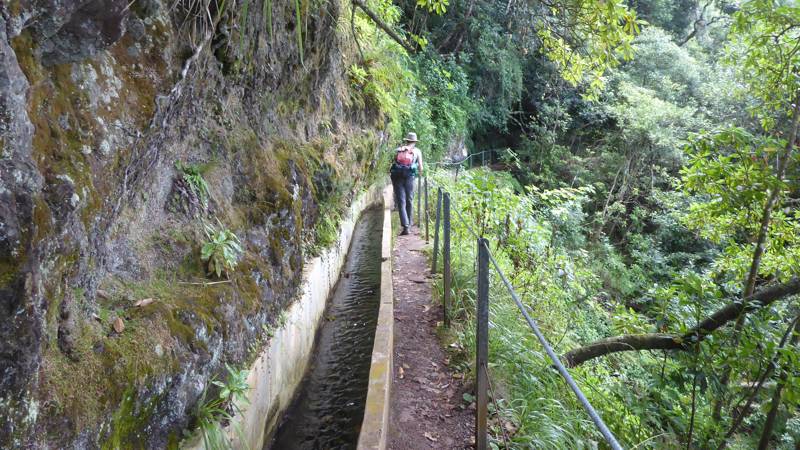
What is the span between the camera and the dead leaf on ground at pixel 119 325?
7.95ft

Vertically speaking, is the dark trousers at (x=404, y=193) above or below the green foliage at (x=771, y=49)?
below

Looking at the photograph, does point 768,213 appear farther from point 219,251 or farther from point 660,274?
point 660,274

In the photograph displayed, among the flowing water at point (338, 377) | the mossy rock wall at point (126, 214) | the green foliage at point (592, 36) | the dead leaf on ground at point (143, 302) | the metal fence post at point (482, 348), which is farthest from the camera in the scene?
the green foliage at point (592, 36)

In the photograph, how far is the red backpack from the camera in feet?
29.7

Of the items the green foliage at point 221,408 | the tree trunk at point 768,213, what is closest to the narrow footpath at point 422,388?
the green foliage at point 221,408

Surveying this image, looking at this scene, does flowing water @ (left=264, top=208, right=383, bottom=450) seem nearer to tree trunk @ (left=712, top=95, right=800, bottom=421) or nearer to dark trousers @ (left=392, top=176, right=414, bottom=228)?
dark trousers @ (left=392, top=176, right=414, bottom=228)

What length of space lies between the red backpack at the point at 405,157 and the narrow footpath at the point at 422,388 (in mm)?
3390

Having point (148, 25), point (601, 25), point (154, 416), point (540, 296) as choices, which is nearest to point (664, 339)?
point (540, 296)

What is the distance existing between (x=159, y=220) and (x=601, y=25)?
4.70 meters

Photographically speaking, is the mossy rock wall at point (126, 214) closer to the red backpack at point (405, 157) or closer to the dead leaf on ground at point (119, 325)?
the dead leaf on ground at point (119, 325)

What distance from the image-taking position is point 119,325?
8.03 ft

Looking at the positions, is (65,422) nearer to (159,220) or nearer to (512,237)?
(159,220)

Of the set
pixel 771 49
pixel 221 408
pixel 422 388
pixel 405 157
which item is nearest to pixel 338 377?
pixel 422 388

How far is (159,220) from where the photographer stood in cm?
321
